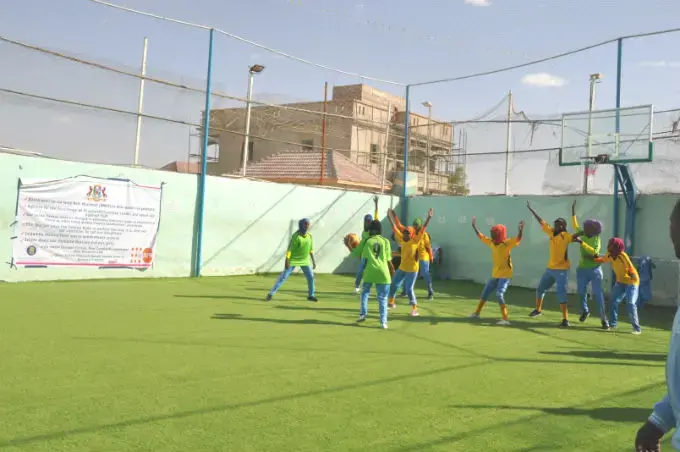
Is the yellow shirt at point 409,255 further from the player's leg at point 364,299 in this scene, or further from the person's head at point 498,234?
the player's leg at point 364,299

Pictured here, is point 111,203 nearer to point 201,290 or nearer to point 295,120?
point 201,290

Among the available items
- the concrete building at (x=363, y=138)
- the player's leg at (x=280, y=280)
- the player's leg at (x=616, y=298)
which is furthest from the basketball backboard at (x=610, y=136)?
the player's leg at (x=280, y=280)

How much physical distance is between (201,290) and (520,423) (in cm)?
928

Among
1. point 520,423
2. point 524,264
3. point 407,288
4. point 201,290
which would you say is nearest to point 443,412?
point 520,423

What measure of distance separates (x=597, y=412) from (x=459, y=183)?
1459 centimetres

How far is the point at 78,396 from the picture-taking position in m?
5.05

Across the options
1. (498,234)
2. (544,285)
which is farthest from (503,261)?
(544,285)

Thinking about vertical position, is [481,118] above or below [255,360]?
above


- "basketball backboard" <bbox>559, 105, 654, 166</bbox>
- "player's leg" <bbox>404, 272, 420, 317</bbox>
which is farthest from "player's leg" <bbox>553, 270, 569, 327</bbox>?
"basketball backboard" <bbox>559, 105, 654, 166</bbox>

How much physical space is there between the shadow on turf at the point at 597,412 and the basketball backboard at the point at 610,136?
373 inches

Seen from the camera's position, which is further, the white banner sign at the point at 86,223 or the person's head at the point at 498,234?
the white banner sign at the point at 86,223

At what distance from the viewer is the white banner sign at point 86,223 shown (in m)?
12.7

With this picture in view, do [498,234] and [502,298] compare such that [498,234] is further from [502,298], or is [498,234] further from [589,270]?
[589,270]

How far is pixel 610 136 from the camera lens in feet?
45.7
